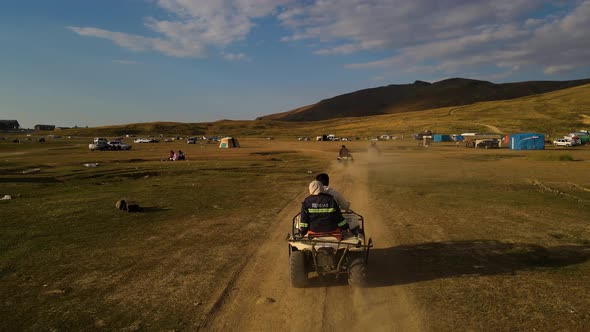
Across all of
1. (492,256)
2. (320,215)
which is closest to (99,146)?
(320,215)

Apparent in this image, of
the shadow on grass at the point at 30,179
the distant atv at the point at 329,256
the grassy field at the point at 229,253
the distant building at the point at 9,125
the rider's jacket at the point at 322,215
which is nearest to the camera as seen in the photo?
the grassy field at the point at 229,253

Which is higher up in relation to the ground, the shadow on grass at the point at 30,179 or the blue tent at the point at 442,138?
the shadow on grass at the point at 30,179

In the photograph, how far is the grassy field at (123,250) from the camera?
7.23m

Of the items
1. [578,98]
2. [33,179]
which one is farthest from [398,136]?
[33,179]

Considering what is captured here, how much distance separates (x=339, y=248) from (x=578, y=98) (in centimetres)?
16754

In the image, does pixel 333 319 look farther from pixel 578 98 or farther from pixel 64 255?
pixel 578 98

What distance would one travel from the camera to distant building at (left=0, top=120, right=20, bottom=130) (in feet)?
573

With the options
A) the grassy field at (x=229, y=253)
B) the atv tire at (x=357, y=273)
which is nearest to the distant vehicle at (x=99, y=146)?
the grassy field at (x=229, y=253)

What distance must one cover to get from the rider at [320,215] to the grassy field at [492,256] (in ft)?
5.07

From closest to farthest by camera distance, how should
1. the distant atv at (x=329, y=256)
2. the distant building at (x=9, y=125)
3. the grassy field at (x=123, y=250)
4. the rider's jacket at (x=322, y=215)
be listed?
1. the grassy field at (x=123, y=250)
2. the distant atv at (x=329, y=256)
3. the rider's jacket at (x=322, y=215)
4. the distant building at (x=9, y=125)

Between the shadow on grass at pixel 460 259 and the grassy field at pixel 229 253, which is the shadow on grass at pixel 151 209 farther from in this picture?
the shadow on grass at pixel 460 259

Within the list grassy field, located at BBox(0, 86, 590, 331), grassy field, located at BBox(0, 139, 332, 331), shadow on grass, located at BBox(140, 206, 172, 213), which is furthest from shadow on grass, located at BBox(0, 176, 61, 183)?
shadow on grass, located at BBox(140, 206, 172, 213)

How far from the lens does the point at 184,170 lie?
32375mm

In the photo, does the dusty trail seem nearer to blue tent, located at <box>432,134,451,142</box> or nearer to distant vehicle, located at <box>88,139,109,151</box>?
distant vehicle, located at <box>88,139,109,151</box>
